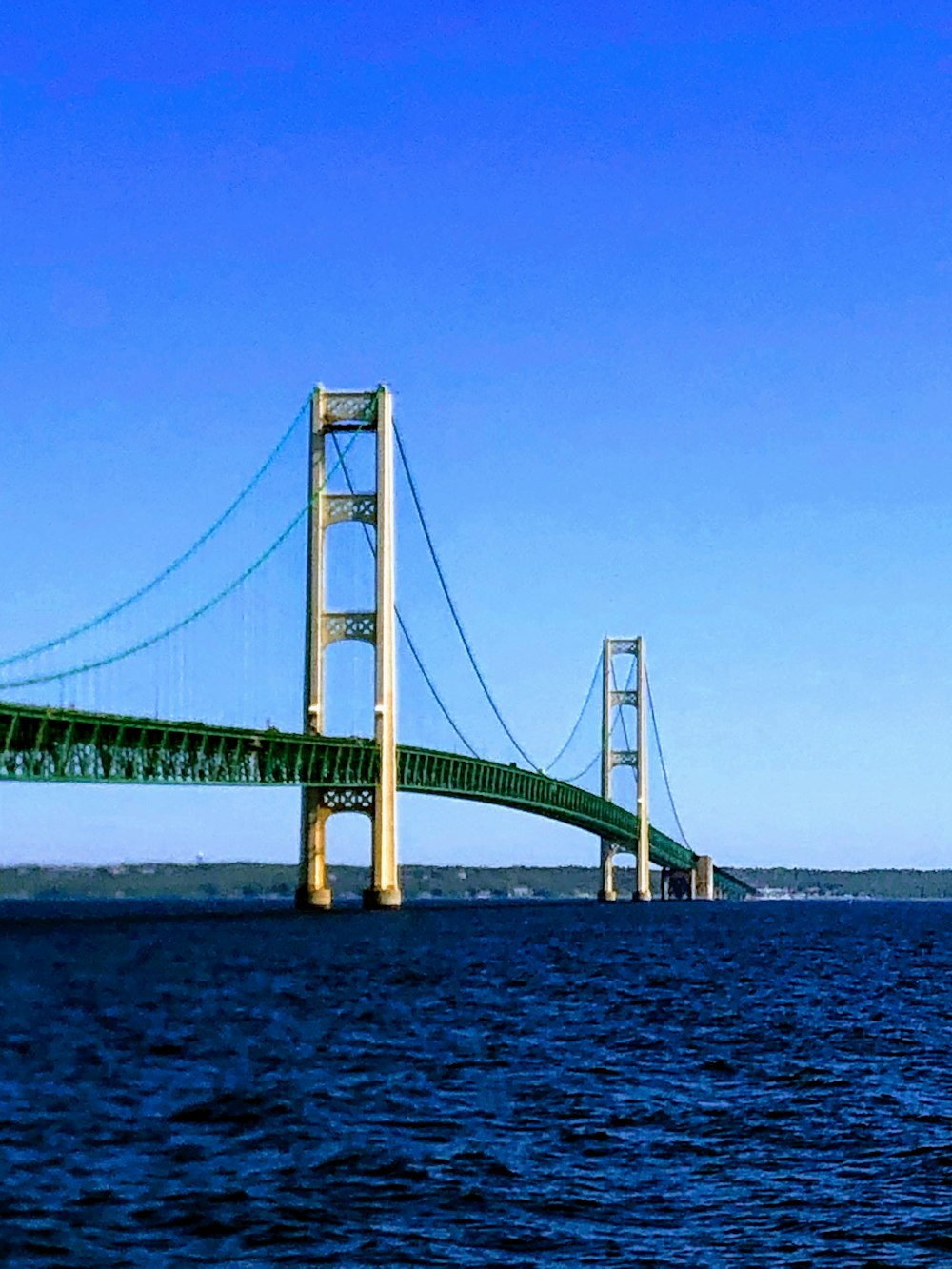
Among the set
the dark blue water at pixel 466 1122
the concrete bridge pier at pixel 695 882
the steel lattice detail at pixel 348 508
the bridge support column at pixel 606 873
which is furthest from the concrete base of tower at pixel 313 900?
the concrete bridge pier at pixel 695 882

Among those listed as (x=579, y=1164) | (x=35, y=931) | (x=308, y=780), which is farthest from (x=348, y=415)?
(x=579, y=1164)

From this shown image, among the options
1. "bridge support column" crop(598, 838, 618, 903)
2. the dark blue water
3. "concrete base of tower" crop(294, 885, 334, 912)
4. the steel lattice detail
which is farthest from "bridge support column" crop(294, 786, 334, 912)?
"bridge support column" crop(598, 838, 618, 903)

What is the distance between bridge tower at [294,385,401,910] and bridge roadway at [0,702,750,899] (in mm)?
1304

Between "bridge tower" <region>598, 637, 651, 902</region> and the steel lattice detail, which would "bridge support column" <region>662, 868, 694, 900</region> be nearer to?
"bridge tower" <region>598, 637, 651, 902</region>

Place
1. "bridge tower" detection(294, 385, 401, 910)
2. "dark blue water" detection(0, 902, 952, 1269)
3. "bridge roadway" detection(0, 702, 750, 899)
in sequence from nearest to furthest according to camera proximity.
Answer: "dark blue water" detection(0, 902, 952, 1269), "bridge roadway" detection(0, 702, 750, 899), "bridge tower" detection(294, 385, 401, 910)

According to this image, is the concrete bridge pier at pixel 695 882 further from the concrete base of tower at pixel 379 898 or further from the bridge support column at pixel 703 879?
the concrete base of tower at pixel 379 898

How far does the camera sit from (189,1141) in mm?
22672

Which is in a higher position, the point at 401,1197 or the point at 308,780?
the point at 308,780

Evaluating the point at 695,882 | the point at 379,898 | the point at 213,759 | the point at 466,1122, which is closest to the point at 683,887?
the point at 695,882

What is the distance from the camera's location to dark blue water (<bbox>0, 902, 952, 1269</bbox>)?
18.7 metres

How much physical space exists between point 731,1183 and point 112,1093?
28.0 feet

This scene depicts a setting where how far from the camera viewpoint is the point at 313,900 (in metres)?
96.6

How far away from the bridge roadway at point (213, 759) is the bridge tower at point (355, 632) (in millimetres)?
Result: 1304

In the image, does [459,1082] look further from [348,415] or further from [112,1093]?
[348,415]
